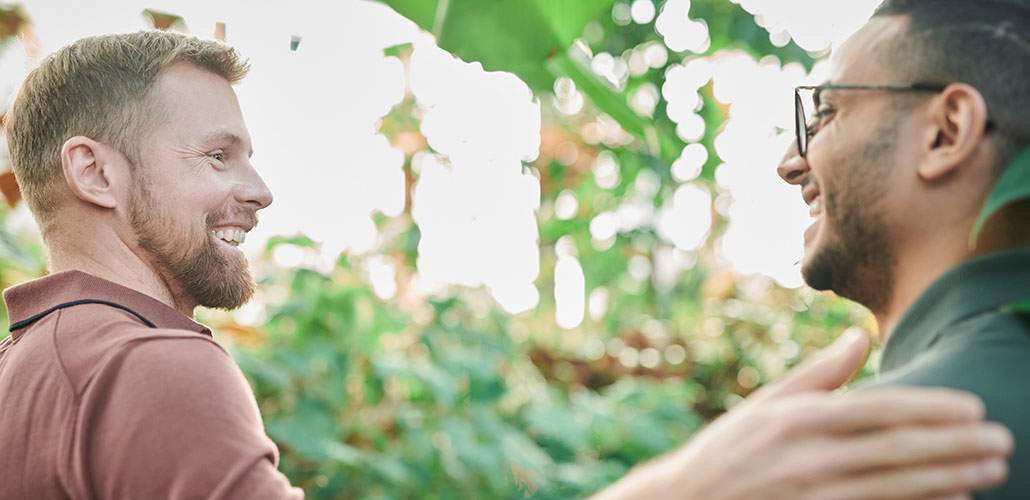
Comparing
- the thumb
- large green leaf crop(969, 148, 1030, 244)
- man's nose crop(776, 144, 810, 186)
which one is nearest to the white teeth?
man's nose crop(776, 144, 810, 186)

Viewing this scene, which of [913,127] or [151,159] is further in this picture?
[151,159]

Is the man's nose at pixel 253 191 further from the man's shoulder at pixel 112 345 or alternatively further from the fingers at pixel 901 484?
the fingers at pixel 901 484

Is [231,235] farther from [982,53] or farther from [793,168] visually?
[982,53]

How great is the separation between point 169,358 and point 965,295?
0.79 m

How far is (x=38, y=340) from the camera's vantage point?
125 centimetres

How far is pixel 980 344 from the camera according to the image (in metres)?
0.85

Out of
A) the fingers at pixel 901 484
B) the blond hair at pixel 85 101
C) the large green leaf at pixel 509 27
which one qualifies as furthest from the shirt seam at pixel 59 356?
the fingers at pixel 901 484

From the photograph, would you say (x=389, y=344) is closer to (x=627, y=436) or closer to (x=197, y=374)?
(x=627, y=436)

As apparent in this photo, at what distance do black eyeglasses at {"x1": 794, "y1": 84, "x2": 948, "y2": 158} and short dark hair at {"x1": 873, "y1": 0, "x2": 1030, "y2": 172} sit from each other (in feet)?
0.04

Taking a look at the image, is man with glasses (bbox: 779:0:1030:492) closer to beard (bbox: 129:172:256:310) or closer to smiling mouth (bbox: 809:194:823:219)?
smiling mouth (bbox: 809:194:823:219)

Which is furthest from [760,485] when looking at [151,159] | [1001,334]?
[151,159]

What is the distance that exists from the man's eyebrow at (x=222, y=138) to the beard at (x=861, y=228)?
0.82m

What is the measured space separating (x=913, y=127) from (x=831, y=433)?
454 mm

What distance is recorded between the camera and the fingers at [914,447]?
0.64 m
